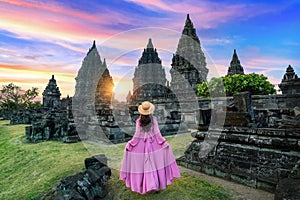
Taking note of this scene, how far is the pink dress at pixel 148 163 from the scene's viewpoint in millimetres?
3195

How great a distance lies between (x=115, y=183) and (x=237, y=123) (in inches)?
129

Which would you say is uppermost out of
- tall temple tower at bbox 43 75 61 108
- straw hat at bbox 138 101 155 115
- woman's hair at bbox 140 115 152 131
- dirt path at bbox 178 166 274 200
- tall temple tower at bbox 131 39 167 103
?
tall temple tower at bbox 131 39 167 103

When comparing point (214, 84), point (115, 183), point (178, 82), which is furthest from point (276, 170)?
point (178, 82)

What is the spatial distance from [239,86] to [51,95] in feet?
75.9

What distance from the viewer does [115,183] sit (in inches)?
155

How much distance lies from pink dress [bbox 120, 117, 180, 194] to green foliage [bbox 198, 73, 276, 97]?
15244 mm

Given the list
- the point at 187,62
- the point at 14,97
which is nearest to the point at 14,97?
the point at 14,97

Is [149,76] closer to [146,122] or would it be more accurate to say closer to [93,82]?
[93,82]

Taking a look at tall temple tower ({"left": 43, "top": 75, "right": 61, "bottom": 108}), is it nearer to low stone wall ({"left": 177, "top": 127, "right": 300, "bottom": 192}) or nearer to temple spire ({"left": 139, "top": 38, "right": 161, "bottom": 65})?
temple spire ({"left": 139, "top": 38, "right": 161, "bottom": 65})

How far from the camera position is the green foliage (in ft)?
53.6

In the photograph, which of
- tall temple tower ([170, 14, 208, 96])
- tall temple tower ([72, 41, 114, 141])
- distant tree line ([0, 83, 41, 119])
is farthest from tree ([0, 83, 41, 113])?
tall temple tower ([170, 14, 208, 96])

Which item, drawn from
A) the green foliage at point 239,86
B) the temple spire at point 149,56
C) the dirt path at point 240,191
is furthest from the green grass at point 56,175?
the temple spire at point 149,56

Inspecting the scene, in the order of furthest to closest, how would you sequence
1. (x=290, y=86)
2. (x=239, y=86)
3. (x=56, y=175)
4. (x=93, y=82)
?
(x=93, y=82)
(x=239, y=86)
(x=290, y=86)
(x=56, y=175)

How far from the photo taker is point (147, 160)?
325cm
